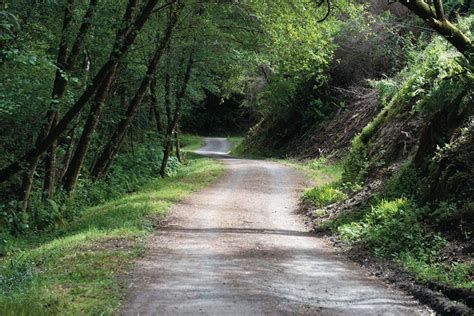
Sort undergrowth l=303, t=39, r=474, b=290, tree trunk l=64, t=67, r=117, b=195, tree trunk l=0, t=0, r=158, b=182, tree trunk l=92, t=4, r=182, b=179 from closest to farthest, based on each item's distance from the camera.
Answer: undergrowth l=303, t=39, r=474, b=290 → tree trunk l=0, t=0, r=158, b=182 → tree trunk l=64, t=67, r=117, b=195 → tree trunk l=92, t=4, r=182, b=179

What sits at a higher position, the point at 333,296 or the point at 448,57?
the point at 448,57

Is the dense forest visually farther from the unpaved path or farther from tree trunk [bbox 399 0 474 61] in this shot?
the unpaved path

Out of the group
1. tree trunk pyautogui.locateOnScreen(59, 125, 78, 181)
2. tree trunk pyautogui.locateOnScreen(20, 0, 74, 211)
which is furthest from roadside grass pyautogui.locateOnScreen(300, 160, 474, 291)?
tree trunk pyautogui.locateOnScreen(59, 125, 78, 181)

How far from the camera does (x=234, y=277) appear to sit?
25.7 feet

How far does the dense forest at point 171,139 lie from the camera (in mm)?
8273

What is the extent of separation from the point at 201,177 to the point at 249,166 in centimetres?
510

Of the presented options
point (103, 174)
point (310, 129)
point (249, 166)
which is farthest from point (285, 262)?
point (310, 129)

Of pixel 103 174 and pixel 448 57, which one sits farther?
pixel 103 174

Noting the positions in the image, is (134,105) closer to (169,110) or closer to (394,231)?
(169,110)

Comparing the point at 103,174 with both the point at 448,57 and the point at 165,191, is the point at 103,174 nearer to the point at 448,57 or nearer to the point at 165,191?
the point at 165,191

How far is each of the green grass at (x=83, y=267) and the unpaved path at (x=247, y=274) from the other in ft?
1.08

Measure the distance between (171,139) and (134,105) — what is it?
4.29 metres

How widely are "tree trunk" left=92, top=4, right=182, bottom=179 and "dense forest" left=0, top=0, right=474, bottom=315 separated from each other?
7 centimetres

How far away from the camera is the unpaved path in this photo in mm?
6547
